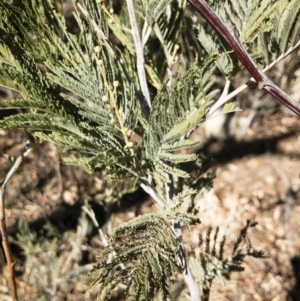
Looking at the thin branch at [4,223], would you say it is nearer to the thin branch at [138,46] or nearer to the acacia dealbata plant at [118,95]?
the acacia dealbata plant at [118,95]

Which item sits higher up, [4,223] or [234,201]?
[4,223]

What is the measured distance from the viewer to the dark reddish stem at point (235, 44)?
2.14ft

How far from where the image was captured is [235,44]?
694mm

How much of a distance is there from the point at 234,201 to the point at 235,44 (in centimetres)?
260

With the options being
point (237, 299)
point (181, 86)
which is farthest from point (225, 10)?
point (237, 299)

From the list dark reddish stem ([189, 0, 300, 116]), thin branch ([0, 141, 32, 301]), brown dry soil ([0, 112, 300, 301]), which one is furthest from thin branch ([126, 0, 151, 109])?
brown dry soil ([0, 112, 300, 301])

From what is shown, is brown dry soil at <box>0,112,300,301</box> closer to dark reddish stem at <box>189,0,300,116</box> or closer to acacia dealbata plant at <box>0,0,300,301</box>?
acacia dealbata plant at <box>0,0,300,301</box>

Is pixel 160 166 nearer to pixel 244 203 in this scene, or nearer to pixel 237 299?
pixel 237 299

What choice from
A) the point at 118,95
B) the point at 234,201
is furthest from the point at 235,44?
the point at 234,201

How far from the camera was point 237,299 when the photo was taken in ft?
8.20

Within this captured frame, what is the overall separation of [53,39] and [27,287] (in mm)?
1992

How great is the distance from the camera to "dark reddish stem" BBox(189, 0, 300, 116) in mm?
651

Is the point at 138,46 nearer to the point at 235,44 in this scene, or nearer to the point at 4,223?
the point at 235,44

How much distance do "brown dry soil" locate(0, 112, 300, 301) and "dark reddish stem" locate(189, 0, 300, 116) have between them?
6.61 feet
